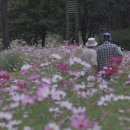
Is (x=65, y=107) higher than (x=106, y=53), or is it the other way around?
(x=65, y=107)

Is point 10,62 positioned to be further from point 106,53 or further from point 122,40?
point 122,40

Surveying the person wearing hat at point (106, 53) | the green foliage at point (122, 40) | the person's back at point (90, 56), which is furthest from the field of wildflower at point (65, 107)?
the green foliage at point (122, 40)

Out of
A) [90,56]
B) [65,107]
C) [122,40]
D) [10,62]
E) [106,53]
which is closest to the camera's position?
[65,107]

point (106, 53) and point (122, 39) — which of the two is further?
point (122, 39)

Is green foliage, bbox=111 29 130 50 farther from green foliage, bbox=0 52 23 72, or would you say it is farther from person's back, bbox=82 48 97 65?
person's back, bbox=82 48 97 65

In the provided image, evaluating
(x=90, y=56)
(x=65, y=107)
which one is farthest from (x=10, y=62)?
(x=65, y=107)

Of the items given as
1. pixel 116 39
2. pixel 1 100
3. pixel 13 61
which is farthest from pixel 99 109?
pixel 116 39

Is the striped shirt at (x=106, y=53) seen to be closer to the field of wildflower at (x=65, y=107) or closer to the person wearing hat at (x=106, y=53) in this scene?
the person wearing hat at (x=106, y=53)

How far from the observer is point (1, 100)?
19.2 feet

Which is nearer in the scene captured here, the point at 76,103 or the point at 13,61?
the point at 76,103

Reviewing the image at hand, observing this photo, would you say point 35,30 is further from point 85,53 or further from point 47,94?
point 47,94

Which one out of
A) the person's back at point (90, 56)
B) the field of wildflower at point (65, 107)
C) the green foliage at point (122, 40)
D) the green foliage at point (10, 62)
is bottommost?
the green foliage at point (122, 40)

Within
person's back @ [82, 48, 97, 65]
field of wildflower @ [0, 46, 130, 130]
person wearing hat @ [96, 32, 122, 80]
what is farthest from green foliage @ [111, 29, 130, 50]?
field of wildflower @ [0, 46, 130, 130]

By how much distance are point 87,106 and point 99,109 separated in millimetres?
144
